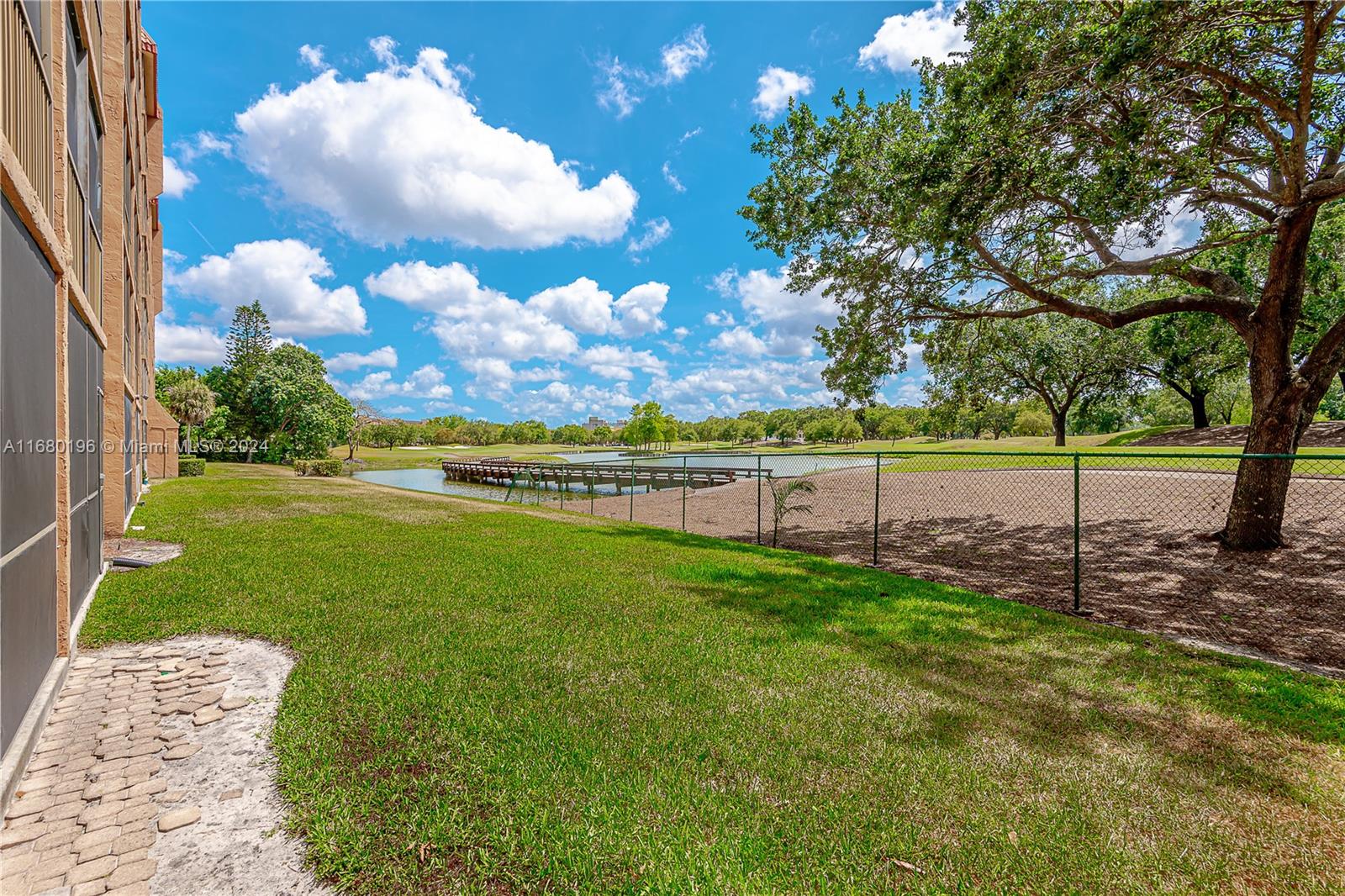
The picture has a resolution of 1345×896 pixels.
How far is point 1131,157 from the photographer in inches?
242

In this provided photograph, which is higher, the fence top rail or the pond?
the fence top rail

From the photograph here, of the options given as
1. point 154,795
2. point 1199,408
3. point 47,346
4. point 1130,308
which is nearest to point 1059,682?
point 154,795

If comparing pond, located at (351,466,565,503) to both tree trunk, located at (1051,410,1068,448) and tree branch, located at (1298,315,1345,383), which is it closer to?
tree branch, located at (1298,315,1345,383)

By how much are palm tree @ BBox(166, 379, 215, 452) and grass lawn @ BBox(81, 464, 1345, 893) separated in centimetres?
4083

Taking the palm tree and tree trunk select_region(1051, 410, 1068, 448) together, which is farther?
the palm tree

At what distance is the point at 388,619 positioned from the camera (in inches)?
195

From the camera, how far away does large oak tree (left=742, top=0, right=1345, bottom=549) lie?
5.95 metres

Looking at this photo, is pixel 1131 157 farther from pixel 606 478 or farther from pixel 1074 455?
pixel 606 478

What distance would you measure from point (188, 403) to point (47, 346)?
4362 cm

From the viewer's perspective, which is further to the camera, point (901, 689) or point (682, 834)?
point (901, 689)

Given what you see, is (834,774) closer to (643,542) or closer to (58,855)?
(58,855)

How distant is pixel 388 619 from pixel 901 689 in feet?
15.1

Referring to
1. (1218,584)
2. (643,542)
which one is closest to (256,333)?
(643,542)

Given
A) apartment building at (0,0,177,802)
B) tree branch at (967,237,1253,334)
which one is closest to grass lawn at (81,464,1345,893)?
apartment building at (0,0,177,802)
